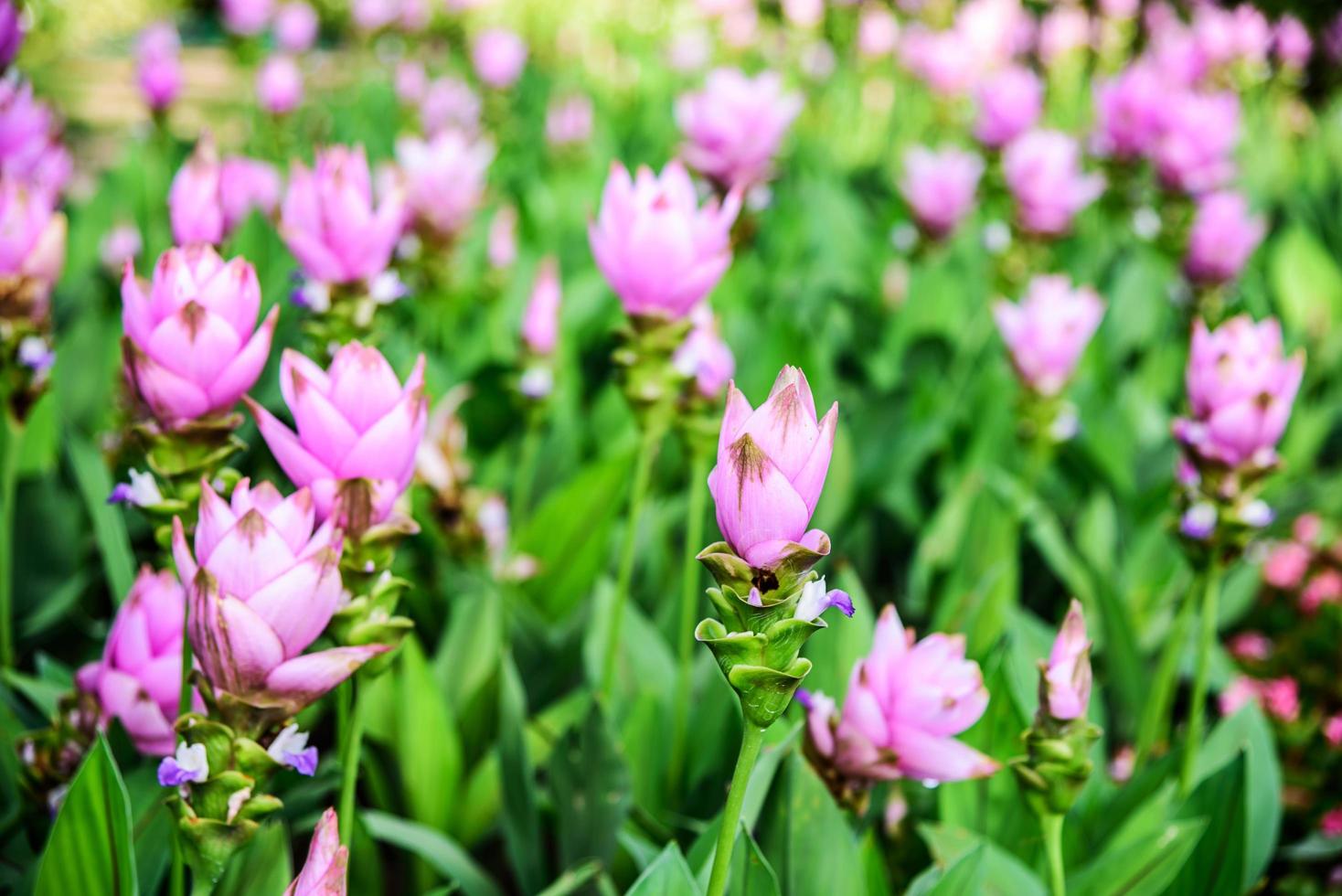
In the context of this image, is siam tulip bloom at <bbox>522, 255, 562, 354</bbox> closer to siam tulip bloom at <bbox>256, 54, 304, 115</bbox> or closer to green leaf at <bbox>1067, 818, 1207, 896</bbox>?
green leaf at <bbox>1067, 818, 1207, 896</bbox>

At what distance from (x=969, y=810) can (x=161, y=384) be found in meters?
1.12

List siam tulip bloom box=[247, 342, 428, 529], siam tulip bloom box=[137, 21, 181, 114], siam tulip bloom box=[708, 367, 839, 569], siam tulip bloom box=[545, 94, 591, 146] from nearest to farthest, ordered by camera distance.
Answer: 1. siam tulip bloom box=[708, 367, 839, 569]
2. siam tulip bloom box=[247, 342, 428, 529]
3. siam tulip bloom box=[137, 21, 181, 114]
4. siam tulip bloom box=[545, 94, 591, 146]

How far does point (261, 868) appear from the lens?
139cm

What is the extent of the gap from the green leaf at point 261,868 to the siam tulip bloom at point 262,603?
0.48 meters

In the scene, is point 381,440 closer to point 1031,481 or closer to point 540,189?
point 1031,481

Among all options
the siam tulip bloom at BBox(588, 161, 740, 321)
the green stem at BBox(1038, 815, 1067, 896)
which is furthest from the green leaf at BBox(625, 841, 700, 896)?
the siam tulip bloom at BBox(588, 161, 740, 321)

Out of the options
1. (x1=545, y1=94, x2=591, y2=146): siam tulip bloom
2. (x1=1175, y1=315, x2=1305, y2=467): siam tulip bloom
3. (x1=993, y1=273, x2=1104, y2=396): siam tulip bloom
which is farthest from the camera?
(x1=545, y1=94, x2=591, y2=146): siam tulip bloom

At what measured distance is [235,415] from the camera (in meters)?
1.17

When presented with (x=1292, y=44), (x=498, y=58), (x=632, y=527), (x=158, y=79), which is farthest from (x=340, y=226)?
(x=1292, y=44)

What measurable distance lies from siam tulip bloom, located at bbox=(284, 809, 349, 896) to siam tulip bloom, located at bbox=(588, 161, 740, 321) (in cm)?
80

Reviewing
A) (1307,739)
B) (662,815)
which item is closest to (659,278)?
(662,815)

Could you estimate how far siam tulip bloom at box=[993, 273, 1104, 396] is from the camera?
2236 mm

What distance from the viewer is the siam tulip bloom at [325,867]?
87 cm

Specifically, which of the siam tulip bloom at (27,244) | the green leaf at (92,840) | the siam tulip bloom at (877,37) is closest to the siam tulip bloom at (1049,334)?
the siam tulip bloom at (27,244)
